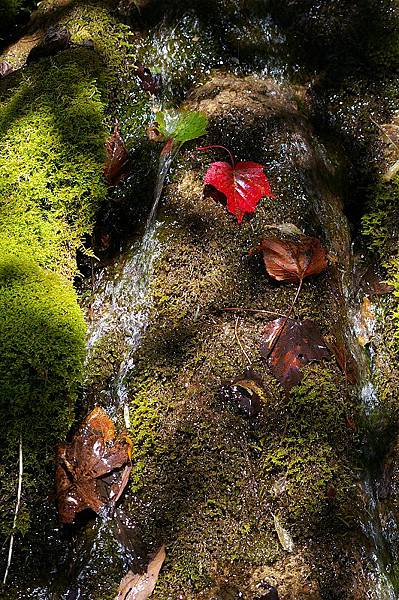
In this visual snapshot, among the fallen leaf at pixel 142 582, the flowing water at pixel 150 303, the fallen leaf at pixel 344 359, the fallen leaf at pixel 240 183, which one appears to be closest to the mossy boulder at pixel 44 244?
the flowing water at pixel 150 303

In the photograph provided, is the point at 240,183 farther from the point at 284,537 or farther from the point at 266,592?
the point at 266,592

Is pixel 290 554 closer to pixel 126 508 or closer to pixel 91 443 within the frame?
pixel 126 508

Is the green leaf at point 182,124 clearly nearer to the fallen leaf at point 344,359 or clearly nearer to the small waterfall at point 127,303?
the small waterfall at point 127,303

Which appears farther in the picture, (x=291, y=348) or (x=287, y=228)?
(x=287, y=228)

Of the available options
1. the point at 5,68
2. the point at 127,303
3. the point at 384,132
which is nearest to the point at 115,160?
the point at 127,303

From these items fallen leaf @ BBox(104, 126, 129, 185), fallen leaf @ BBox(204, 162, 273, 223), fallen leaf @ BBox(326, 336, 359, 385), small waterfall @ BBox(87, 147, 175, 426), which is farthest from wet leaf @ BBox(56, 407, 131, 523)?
fallen leaf @ BBox(104, 126, 129, 185)

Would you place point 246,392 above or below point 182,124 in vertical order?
below
